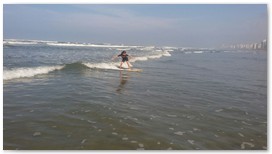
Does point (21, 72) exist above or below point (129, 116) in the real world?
above

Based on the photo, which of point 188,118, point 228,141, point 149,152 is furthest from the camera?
point 188,118

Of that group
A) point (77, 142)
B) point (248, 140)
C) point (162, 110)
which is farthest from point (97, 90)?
point (248, 140)

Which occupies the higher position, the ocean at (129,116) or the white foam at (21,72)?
the white foam at (21,72)

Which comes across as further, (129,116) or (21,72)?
(21,72)

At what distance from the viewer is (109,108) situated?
8648mm

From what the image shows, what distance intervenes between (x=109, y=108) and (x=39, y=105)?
1.95 metres

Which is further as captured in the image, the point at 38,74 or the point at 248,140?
the point at 38,74

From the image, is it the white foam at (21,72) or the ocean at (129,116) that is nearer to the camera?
the ocean at (129,116)

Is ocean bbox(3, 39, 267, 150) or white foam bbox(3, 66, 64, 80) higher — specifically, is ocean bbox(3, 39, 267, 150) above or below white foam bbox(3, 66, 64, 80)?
below

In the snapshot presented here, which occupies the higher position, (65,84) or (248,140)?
(65,84)

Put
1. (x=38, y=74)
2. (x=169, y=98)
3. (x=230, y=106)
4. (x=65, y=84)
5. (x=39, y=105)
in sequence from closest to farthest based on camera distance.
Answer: (x=39, y=105), (x=230, y=106), (x=169, y=98), (x=65, y=84), (x=38, y=74)

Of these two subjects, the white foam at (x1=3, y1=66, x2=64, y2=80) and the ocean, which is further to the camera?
the white foam at (x1=3, y1=66, x2=64, y2=80)

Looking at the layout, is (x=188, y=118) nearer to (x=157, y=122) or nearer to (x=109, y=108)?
(x=157, y=122)

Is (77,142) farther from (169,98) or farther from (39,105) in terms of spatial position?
(169,98)
